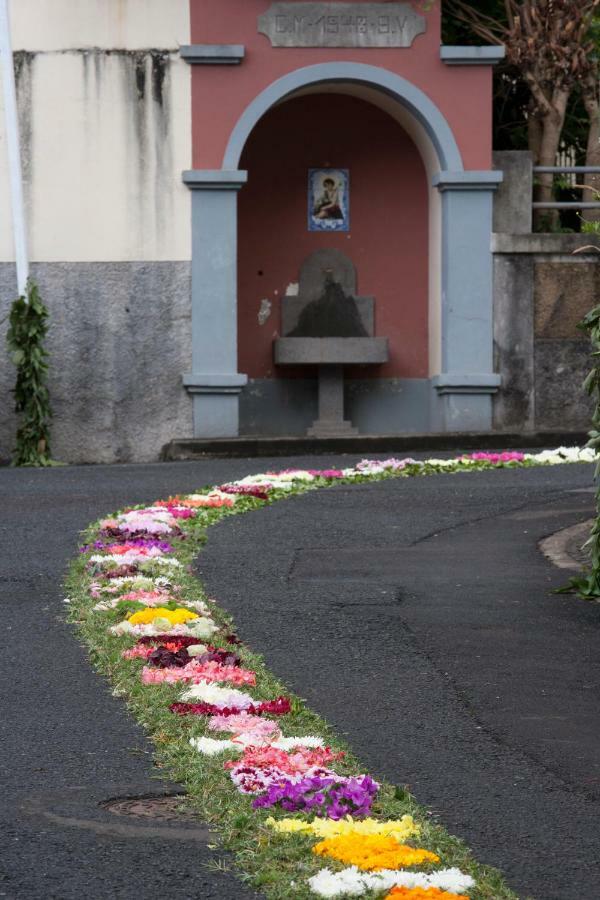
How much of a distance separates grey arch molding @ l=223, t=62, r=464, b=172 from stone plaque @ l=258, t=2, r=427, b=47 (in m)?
0.30

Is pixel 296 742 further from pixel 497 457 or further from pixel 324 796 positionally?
pixel 497 457

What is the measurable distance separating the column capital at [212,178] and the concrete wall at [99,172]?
15cm

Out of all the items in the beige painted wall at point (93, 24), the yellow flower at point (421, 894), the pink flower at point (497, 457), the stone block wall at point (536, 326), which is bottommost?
the pink flower at point (497, 457)

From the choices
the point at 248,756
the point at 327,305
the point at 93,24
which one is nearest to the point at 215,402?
the point at 327,305

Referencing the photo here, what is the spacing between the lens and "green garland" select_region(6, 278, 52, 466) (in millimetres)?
18922

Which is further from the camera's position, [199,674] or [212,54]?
[212,54]

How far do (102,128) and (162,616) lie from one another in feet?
39.1

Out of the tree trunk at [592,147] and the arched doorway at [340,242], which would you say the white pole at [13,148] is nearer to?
the arched doorway at [340,242]

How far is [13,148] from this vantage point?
62.4ft

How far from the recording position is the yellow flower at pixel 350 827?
507 centimetres

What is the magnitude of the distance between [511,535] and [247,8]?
9.74 m

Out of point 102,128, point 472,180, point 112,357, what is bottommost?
point 112,357

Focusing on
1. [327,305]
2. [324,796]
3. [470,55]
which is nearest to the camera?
[324,796]

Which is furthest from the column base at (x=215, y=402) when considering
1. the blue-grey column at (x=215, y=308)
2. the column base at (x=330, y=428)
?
the column base at (x=330, y=428)
